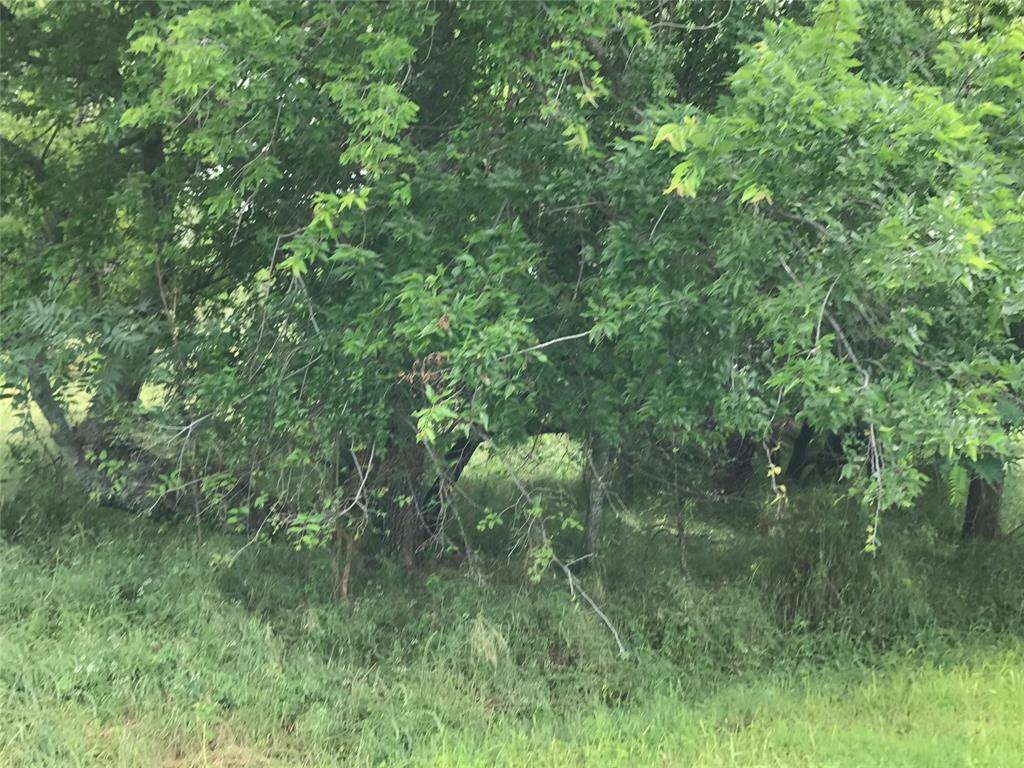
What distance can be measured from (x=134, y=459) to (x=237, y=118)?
317 cm

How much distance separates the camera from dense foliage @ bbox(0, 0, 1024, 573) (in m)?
3.23

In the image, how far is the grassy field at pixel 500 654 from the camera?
379 cm

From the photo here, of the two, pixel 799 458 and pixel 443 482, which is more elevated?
pixel 799 458

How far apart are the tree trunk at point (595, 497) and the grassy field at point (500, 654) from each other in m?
0.26

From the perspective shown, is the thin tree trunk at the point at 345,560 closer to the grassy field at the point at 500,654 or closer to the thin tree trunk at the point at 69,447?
the grassy field at the point at 500,654

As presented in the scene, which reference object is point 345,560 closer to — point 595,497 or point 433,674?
point 433,674

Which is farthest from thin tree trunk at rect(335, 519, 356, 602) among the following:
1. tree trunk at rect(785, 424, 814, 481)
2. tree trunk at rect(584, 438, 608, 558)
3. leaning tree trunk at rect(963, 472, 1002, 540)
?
leaning tree trunk at rect(963, 472, 1002, 540)

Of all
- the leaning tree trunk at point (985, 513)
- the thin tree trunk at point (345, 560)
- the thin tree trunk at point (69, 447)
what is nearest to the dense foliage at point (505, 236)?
the thin tree trunk at point (69, 447)

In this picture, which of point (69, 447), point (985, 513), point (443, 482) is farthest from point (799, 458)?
point (69, 447)

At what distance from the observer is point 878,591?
17.5 ft

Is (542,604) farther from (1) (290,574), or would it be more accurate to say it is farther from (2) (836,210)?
(2) (836,210)

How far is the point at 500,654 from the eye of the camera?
4820 millimetres

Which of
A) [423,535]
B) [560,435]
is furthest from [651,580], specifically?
[423,535]

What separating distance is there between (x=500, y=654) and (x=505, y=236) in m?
2.53
